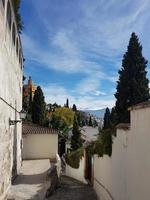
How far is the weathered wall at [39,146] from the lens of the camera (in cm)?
2942

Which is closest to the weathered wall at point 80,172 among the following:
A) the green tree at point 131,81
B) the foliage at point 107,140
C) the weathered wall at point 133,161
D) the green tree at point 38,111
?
the green tree at point 131,81

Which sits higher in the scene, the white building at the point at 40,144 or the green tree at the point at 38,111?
the green tree at the point at 38,111

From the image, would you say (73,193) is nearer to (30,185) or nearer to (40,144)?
Answer: (30,185)

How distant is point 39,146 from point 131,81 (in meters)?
10.2

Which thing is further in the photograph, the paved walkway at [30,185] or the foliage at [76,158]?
the foliage at [76,158]

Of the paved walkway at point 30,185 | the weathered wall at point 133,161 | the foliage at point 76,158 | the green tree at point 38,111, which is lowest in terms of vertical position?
the paved walkway at point 30,185

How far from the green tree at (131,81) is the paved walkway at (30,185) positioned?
612 cm

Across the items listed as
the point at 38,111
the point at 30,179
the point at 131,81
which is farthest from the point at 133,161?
the point at 38,111

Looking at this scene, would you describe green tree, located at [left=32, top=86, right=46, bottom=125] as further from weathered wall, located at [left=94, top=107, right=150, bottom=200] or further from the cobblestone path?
weathered wall, located at [left=94, top=107, right=150, bottom=200]

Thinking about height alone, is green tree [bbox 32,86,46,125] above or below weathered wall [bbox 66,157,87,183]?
above

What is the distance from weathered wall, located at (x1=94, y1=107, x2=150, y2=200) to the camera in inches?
264

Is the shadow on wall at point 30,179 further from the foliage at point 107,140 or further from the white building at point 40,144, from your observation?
the white building at point 40,144

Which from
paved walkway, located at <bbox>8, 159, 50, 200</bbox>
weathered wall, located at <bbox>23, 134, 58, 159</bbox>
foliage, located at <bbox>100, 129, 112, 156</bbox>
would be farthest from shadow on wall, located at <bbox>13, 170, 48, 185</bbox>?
weathered wall, located at <bbox>23, 134, 58, 159</bbox>

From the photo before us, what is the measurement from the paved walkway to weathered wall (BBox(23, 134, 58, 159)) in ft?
23.6
